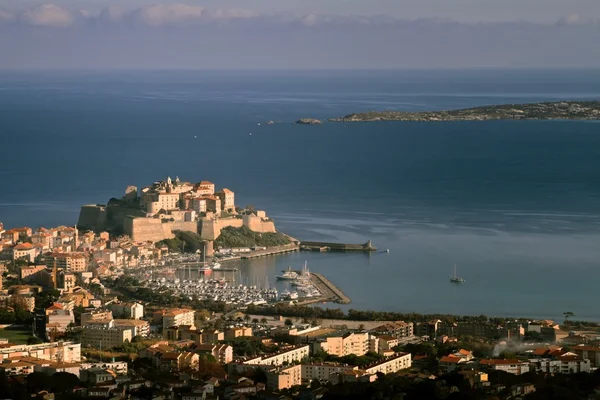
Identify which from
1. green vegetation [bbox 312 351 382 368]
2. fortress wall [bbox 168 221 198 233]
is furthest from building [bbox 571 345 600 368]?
fortress wall [bbox 168 221 198 233]

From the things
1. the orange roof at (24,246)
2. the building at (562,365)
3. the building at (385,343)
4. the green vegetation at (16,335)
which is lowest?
the orange roof at (24,246)

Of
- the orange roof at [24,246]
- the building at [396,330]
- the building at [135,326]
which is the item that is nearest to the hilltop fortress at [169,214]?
the orange roof at [24,246]

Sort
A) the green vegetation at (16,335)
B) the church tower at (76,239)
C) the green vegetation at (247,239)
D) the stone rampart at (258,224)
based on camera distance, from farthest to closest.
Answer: the stone rampart at (258,224) → the green vegetation at (247,239) → the church tower at (76,239) → the green vegetation at (16,335)

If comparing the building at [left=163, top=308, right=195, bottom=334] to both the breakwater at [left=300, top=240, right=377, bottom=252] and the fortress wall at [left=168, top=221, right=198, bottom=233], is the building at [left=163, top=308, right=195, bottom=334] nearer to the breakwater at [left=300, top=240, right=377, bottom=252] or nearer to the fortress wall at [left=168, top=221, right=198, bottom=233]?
the breakwater at [left=300, top=240, right=377, bottom=252]

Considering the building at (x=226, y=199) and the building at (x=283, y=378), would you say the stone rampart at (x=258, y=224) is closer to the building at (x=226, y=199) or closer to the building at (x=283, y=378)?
the building at (x=226, y=199)

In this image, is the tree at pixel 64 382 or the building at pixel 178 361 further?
the building at pixel 178 361

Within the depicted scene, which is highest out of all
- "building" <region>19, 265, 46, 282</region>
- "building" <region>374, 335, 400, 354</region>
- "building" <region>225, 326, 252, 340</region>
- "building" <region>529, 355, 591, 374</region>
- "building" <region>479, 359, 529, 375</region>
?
"building" <region>479, 359, 529, 375</region>

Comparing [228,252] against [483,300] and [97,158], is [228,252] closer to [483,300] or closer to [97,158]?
[483,300]
